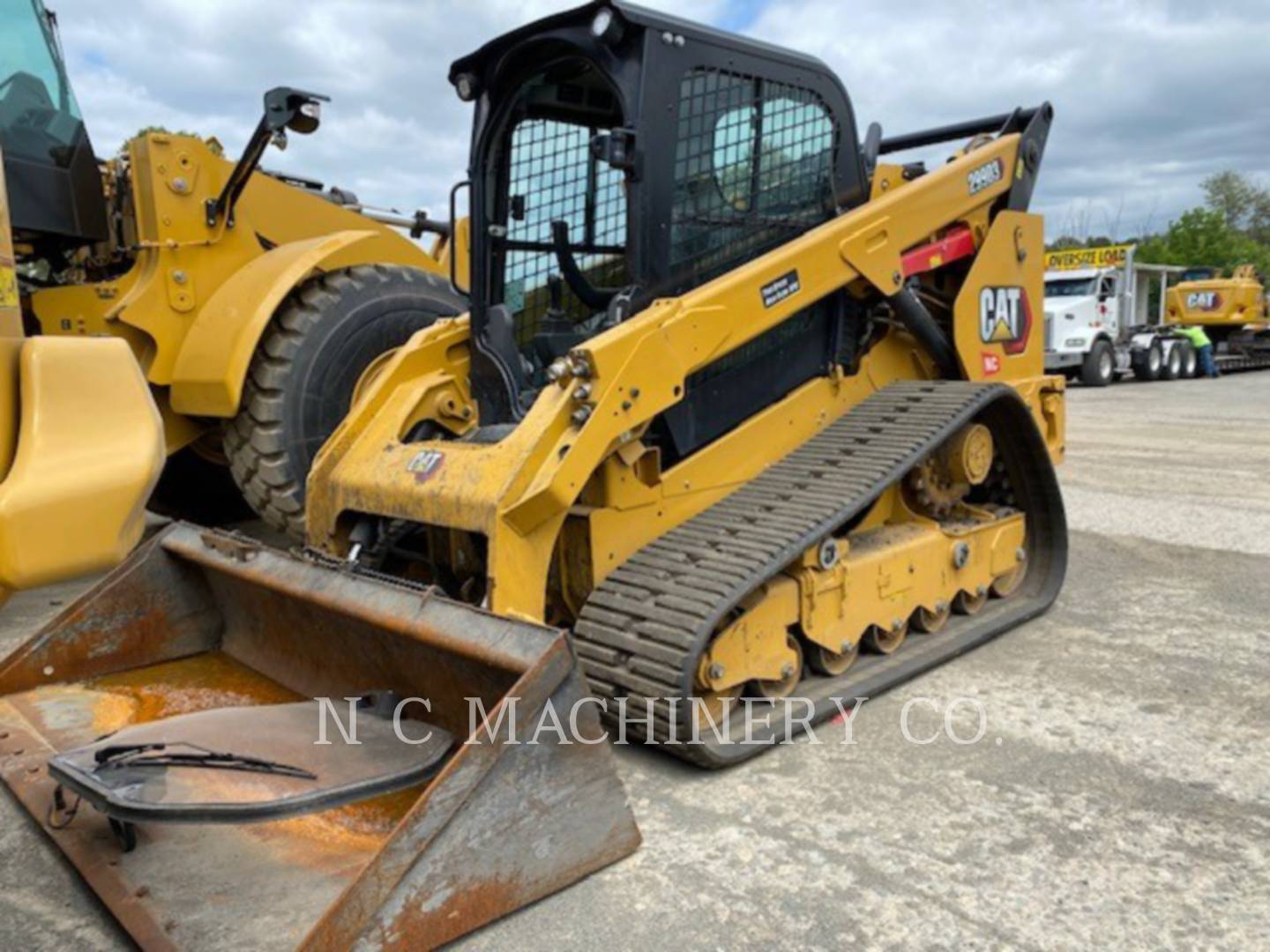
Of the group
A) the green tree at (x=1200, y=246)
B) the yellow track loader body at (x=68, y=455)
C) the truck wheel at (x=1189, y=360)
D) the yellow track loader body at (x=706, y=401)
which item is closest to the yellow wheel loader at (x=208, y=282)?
the yellow track loader body at (x=706, y=401)

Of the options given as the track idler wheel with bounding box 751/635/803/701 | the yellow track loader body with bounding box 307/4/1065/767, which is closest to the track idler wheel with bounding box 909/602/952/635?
the yellow track loader body with bounding box 307/4/1065/767

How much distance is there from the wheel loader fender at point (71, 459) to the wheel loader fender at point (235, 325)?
2.77 metres

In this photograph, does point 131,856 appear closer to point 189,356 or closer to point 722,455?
point 722,455

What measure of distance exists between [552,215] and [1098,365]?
18.1 metres

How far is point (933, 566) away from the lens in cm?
409

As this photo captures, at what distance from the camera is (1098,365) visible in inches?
774

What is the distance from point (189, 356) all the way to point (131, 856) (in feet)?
9.21

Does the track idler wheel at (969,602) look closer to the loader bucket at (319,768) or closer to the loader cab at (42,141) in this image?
the loader bucket at (319,768)

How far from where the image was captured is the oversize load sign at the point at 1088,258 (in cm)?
2183

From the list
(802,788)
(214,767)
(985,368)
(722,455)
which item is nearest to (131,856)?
(214,767)

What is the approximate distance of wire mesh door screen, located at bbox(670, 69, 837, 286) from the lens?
11.9 ft

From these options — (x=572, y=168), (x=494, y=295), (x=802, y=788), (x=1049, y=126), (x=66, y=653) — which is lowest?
(x=802, y=788)

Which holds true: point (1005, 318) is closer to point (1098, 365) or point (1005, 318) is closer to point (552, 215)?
point (552, 215)

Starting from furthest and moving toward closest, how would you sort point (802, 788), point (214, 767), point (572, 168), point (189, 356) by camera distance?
point (189, 356), point (572, 168), point (802, 788), point (214, 767)
